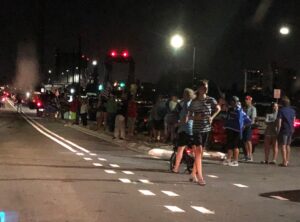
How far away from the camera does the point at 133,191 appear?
34.2 ft

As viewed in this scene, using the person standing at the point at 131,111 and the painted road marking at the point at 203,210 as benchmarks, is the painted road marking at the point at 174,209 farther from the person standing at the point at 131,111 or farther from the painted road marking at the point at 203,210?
the person standing at the point at 131,111

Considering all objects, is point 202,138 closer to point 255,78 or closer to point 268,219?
point 268,219

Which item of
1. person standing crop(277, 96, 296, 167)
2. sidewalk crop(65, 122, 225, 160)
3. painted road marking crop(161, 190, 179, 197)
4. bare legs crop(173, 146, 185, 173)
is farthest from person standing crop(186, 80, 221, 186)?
sidewalk crop(65, 122, 225, 160)

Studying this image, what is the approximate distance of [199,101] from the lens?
38.7 ft

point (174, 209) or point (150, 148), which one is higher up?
point (150, 148)

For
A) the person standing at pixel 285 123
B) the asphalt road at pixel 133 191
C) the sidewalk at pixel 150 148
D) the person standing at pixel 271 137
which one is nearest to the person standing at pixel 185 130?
the asphalt road at pixel 133 191

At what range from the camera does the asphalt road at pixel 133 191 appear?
8.31m

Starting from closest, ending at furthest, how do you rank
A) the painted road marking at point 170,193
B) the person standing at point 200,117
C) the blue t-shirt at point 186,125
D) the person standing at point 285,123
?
1. the painted road marking at point 170,193
2. the person standing at point 200,117
3. the blue t-shirt at point 186,125
4. the person standing at point 285,123

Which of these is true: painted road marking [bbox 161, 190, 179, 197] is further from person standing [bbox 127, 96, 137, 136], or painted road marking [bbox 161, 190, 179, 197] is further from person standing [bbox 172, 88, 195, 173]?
person standing [bbox 127, 96, 137, 136]

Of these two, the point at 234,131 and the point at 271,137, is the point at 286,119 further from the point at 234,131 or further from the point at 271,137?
the point at 234,131

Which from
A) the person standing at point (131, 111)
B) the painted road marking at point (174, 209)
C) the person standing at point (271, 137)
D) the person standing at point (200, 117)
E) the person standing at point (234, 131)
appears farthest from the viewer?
the person standing at point (131, 111)

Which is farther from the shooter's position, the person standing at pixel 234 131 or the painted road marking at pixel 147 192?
the person standing at pixel 234 131

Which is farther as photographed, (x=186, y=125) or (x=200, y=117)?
(x=186, y=125)

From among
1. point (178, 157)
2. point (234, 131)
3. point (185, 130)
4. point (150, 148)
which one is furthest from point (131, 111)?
point (185, 130)
